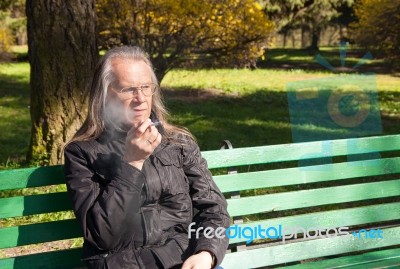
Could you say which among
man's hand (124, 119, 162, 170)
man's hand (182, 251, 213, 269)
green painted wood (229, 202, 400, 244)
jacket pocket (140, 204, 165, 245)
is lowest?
green painted wood (229, 202, 400, 244)

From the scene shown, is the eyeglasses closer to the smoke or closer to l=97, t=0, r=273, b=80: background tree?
the smoke

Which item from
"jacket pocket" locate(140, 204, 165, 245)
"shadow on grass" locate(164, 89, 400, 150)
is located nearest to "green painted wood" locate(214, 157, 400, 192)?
"jacket pocket" locate(140, 204, 165, 245)

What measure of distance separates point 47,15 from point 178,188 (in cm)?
290

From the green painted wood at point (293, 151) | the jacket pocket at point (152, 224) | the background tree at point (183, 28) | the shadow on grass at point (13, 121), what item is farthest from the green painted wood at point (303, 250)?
the background tree at point (183, 28)

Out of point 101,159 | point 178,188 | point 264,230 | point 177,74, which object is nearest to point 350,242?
point 264,230

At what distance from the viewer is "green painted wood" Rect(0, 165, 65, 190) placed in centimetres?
278

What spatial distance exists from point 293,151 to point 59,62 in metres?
2.50

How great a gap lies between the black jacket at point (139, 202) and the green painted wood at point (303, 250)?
0.59 metres

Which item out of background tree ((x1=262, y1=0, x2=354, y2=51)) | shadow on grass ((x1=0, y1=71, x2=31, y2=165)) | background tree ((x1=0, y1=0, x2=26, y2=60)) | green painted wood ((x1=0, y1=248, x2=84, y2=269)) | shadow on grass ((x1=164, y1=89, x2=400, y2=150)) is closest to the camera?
green painted wood ((x1=0, y1=248, x2=84, y2=269))

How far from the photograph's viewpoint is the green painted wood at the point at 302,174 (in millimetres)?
3334

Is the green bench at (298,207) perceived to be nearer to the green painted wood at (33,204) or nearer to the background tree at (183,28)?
the green painted wood at (33,204)

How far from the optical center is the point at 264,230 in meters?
3.43

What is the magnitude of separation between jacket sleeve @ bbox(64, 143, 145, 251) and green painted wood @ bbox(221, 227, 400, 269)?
3.06 feet

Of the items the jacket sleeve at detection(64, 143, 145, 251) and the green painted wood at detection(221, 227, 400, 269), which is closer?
the jacket sleeve at detection(64, 143, 145, 251)
